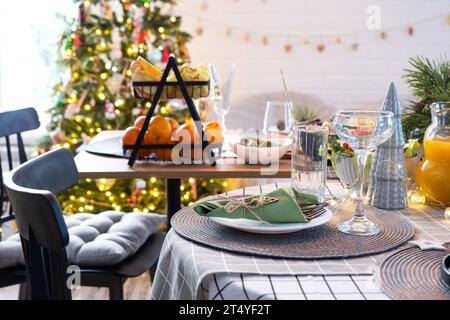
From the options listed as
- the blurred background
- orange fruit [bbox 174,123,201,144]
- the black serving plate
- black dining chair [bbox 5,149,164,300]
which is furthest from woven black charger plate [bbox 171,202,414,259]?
the blurred background

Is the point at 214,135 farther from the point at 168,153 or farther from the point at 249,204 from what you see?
the point at 249,204

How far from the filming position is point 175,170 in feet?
Result: 6.90

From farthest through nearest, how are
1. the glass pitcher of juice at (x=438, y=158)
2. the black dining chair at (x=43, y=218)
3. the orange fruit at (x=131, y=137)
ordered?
the orange fruit at (x=131, y=137)
the glass pitcher of juice at (x=438, y=158)
the black dining chair at (x=43, y=218)

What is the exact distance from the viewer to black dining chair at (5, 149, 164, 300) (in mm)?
1148

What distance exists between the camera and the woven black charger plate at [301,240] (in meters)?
1.20

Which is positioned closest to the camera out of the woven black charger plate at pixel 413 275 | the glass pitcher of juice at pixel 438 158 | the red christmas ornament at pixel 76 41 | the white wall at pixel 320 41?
the woven black charger plate at pixel 413 275

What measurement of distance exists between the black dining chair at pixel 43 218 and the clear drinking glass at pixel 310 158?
49 centimetres

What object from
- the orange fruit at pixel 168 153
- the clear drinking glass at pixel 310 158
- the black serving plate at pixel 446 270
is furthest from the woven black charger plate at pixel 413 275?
the orange fruit at pixel 168 153

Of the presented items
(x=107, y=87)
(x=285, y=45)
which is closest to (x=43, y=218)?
(x=107, y=87)

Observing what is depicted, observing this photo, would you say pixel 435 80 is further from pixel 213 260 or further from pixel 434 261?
pixel 213 260

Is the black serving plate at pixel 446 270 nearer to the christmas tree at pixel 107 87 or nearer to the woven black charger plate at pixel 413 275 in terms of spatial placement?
the woven black charger plate at pixel 413 275

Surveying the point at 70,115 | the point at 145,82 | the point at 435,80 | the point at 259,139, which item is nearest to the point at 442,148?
the point at 435,80

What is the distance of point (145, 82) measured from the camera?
2.19m

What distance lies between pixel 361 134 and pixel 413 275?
12.5 inches
